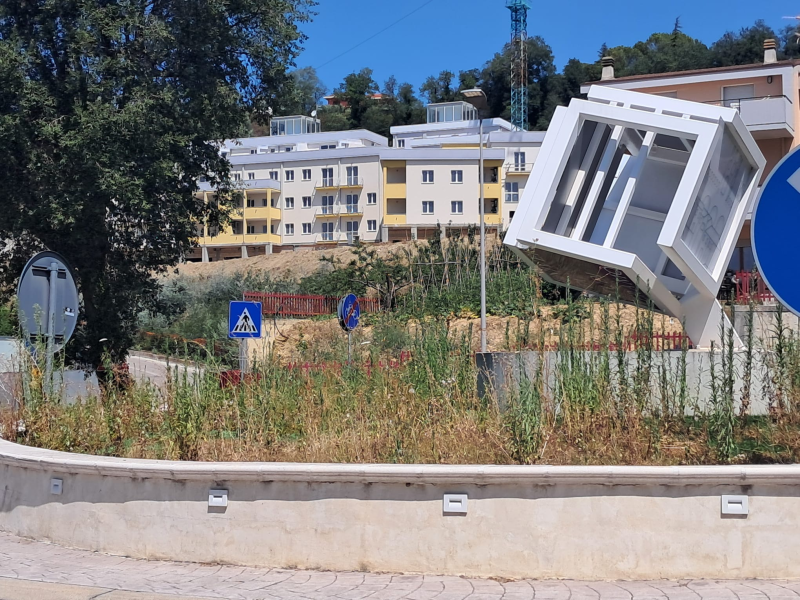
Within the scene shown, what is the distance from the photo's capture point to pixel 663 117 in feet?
46.4

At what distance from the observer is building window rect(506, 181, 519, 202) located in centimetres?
7711

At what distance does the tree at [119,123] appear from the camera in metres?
16.8

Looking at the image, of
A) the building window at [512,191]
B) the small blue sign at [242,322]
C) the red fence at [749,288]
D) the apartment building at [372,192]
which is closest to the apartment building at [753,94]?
the red fence at [749,288]

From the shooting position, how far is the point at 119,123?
16672mm

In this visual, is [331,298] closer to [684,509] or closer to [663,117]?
[663,117]

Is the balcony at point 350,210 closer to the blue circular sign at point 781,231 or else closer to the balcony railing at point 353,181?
the balcony railing at point 353,181

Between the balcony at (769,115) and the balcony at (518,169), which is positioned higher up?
the balcony at (518,169)

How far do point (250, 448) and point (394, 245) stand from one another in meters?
56.2

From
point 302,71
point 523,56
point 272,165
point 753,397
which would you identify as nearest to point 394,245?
point 272,165

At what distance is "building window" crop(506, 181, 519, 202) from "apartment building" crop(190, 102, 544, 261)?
3.4 inches

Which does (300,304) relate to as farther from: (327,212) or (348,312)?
(327,212)

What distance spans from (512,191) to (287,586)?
240 ft

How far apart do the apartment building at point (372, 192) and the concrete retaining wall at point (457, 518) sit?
206 ft

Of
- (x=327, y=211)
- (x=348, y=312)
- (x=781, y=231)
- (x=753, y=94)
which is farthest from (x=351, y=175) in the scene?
(x=781, y=231)
